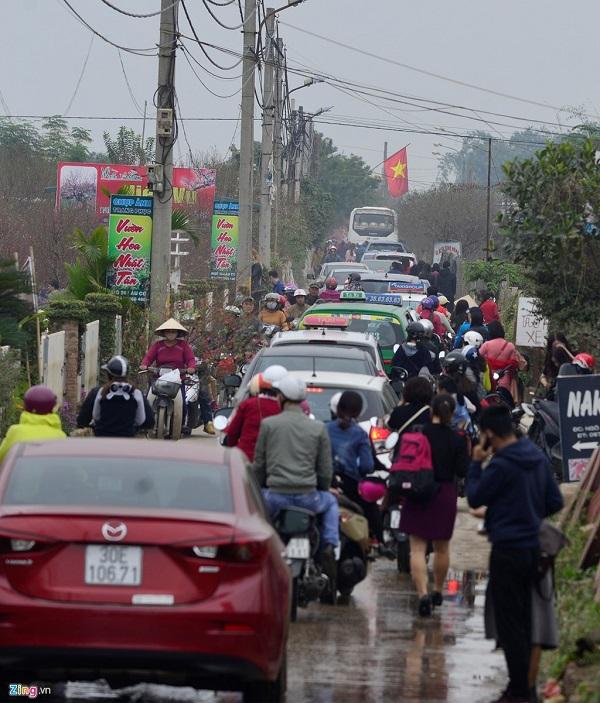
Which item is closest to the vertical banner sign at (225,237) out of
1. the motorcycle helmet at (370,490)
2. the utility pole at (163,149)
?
the utility pole at (163,149)

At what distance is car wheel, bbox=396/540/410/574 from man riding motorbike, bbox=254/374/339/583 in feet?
7.59

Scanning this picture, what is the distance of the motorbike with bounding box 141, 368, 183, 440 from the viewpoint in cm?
1931

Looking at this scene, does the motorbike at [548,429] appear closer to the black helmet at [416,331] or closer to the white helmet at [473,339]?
the black helmet at [416,331]

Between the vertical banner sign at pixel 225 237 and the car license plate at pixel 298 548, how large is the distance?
26877mm

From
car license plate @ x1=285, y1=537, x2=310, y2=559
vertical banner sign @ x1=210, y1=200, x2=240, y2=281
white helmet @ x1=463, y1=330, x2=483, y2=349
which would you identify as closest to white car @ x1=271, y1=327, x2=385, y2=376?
white helmet @ x1=463, y1=330, x2=483, y2=349

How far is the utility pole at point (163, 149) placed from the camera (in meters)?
22.2

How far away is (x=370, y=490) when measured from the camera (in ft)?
38.2

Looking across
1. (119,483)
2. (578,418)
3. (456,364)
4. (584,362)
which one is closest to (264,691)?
(119,483)

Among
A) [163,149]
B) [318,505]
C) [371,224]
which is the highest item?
[163,149]

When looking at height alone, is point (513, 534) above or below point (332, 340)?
below

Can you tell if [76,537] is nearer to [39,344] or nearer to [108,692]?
[108,692]

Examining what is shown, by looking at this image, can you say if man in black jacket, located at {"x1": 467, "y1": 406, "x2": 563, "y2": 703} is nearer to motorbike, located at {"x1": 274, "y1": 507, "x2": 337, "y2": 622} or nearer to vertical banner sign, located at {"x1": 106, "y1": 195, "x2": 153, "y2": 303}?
motorbike, located at {"x1": 274, "y1": 507, "x2": 337, "y2": 622}

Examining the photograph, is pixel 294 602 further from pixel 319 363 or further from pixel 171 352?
pixel 171 352

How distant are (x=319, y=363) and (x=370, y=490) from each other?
4.48m
